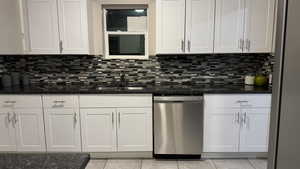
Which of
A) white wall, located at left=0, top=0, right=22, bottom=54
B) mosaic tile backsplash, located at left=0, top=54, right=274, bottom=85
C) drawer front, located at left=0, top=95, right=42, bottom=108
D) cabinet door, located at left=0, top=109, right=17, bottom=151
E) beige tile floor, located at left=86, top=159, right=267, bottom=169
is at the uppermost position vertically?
white wall, located at left=0, top=0, right=22, bottom=54

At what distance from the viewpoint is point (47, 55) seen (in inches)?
134

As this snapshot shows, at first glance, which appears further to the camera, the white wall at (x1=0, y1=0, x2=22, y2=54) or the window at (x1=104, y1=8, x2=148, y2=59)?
the window at (x1=104, y1=8, x2=148, y2=59)

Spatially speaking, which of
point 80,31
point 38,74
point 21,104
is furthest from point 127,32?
point 21,104

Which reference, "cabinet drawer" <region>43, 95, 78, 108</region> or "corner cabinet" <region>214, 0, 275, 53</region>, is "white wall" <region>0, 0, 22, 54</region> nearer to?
"cabinet drawer" <region>43, 95, 78, 108</region>

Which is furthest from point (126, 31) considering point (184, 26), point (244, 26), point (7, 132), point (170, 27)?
point (7, 132)

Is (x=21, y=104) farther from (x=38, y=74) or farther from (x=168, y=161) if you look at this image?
(x=168, y=161)

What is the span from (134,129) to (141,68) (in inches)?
36.5

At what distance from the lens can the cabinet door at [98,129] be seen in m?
2.99

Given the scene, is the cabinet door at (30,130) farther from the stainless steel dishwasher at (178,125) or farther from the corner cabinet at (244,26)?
the corner cabinet at (244,26)

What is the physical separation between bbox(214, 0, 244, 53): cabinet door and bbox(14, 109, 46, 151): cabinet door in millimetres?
2480

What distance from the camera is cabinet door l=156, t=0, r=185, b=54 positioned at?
2.98 m

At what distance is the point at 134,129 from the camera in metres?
3.02

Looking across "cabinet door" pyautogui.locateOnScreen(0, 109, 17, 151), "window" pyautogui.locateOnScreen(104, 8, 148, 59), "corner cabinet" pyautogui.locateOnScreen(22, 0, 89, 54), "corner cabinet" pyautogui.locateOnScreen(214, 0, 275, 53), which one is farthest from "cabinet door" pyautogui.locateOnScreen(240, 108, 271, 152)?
"cabinet door" pyautogui.locateOnScreen(0, 109, 17, 151)

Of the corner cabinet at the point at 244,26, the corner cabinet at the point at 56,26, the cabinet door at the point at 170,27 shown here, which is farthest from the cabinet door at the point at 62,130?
the corner cabinet at the point at 244,26
